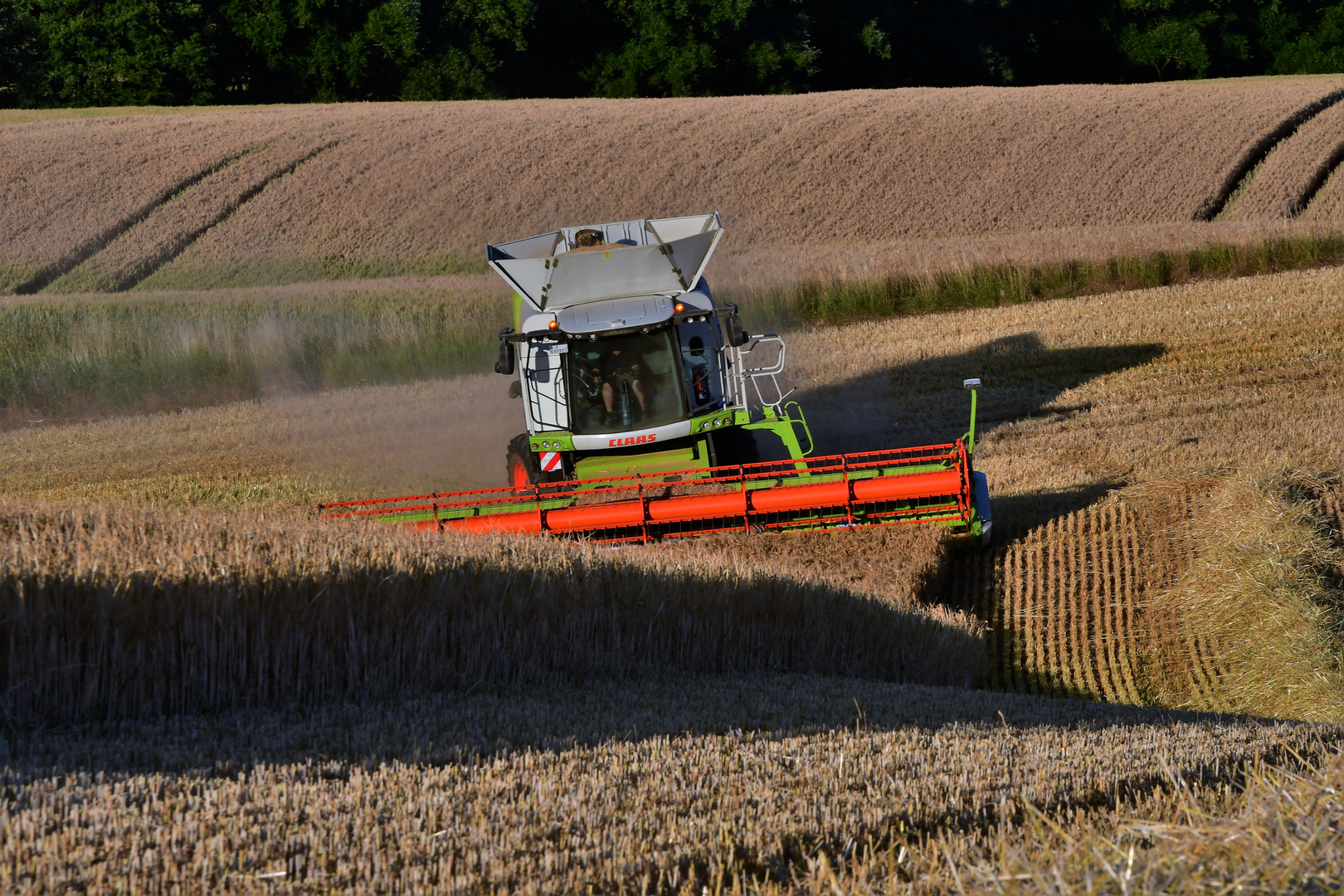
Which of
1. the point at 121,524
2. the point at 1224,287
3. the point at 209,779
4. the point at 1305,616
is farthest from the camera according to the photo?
the point at 1224,287

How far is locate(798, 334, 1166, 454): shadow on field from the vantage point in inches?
497

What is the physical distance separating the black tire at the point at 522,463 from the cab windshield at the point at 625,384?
544mm

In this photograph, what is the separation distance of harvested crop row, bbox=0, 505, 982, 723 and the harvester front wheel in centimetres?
373

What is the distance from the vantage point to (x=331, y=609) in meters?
4.39

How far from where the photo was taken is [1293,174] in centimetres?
2456

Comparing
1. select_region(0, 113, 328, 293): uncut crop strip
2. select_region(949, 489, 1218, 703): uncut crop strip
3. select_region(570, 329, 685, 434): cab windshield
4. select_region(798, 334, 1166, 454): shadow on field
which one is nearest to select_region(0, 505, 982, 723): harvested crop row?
select_region(949, 489, 1218, 703): uncut crop strip

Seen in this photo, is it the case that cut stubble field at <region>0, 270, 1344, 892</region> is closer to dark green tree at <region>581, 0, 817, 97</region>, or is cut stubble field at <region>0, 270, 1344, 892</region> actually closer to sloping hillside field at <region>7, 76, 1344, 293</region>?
sloping hillside field at <region>7, 76, 1344, 293</region>

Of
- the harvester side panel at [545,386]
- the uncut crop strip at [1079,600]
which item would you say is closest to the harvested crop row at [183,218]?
the harvester side panel at [545,386]

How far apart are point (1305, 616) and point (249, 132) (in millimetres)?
29087

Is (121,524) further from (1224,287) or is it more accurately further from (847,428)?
(1224,287)

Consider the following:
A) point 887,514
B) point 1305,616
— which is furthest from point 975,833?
point 887,514

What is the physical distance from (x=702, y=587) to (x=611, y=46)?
141 feet

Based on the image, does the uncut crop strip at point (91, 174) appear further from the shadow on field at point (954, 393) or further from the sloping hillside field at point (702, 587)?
the shadow on field at point (954, 393)

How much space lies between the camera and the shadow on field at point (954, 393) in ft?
41.4
